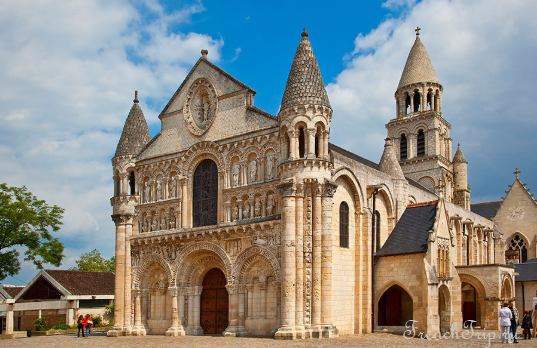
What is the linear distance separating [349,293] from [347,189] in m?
4.75

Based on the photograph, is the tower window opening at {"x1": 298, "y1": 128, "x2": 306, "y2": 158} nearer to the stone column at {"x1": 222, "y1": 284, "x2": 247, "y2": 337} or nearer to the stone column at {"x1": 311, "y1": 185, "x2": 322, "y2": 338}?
the stone column at {"x1": 311, "y1": 185, "x2": 322, "y2": 338}

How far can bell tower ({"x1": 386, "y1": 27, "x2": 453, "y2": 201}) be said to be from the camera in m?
45.2

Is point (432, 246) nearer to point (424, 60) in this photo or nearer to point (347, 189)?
point (347, 189)

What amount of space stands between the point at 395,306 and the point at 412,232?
14.4 feet

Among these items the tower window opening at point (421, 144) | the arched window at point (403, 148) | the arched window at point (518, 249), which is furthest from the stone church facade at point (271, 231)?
the arched window at point (403, 148)

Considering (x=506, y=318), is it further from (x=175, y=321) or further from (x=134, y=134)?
(x=134, y=134)

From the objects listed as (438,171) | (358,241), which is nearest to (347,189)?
(358,241)

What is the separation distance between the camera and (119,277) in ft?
98.2

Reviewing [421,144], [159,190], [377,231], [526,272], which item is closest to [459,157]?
[421,144]

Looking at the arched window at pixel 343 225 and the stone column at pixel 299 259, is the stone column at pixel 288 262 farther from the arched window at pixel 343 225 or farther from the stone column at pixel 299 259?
the arched window at pixel 343 225

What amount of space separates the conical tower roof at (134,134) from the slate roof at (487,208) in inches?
1187

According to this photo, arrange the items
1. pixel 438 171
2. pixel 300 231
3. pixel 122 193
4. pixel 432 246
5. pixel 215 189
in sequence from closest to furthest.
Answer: pixel 300 231, pixel 432 246, pixel 215 189, pixel 122 193, pixel 438 171

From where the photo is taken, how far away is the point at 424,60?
46.3 metres

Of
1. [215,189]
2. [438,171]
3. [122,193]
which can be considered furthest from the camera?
[438,171]
